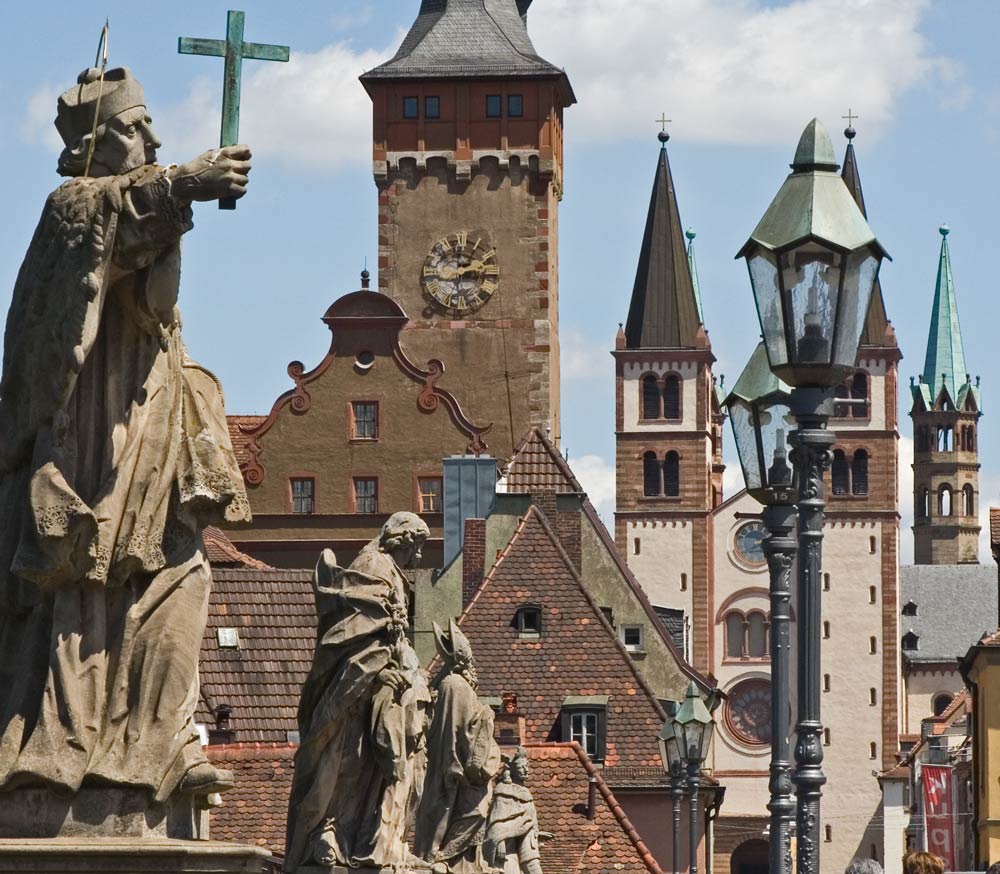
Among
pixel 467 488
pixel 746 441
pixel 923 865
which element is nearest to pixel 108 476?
pixel 923 865

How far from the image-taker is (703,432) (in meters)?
123

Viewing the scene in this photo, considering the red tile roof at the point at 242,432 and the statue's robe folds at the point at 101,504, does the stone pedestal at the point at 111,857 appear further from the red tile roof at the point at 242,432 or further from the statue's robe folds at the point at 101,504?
the red tile roof at the point at 242,432

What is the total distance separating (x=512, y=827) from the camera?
1450 cm

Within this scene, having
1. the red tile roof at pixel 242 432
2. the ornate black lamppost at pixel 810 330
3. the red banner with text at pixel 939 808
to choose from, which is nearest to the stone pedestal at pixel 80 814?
the ornate black lamppost at pixel 810 330

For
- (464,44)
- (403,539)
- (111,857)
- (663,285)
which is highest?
(663,285)

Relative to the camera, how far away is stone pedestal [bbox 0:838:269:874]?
6.61 metres

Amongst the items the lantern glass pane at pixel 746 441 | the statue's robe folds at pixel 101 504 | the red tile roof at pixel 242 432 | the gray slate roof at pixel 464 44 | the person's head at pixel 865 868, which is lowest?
the person's head at pixel 865 868

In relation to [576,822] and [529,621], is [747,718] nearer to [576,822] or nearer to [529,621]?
[529,621]

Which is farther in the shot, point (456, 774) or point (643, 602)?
point (643, 602)

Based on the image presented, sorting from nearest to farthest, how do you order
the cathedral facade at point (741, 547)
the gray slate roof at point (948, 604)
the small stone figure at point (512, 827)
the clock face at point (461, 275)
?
1. the small stone figure at point (512, 827)
2. the clock face at point (461, 275)
3. the cathedral facade at point (741, 547)
4. the gray slate roof at point (948, 604)

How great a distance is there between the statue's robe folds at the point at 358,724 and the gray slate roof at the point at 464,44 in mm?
61403

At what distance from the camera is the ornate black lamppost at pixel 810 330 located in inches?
436

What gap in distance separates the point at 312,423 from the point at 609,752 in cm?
1969

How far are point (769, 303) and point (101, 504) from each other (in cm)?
484
